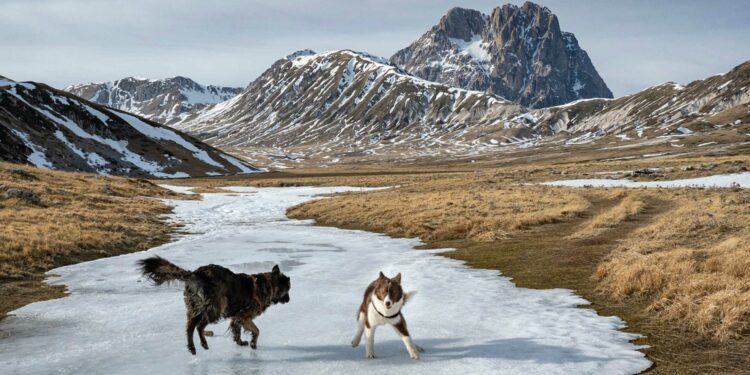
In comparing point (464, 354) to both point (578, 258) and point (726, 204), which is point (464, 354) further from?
point (726, 204)

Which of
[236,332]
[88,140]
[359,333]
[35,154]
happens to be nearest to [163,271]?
[236,332]

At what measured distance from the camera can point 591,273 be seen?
49.9 feet

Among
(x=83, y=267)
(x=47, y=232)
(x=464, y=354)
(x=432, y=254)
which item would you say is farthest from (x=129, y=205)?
(x=464, y=354)

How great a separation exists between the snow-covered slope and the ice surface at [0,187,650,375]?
108216 mm

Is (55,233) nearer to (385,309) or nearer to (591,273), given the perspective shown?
(385,309)

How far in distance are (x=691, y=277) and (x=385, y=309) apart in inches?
343

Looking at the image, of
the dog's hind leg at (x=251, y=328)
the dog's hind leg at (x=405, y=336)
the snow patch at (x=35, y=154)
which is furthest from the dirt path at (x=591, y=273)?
the snow patch at (x=35, y=154)

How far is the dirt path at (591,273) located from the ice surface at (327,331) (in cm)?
48

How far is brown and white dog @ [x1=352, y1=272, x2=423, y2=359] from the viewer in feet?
24.9

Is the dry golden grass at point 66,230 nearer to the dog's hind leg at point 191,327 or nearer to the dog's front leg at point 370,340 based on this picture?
the dog's hind leg at point 191,327

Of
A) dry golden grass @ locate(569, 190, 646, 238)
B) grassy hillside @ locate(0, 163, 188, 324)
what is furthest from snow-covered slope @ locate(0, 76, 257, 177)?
dry golden grass @ locate(569, 190, 646, 238)

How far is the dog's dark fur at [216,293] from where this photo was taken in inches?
314

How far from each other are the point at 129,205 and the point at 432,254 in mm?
30774

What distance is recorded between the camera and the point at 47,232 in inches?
864
